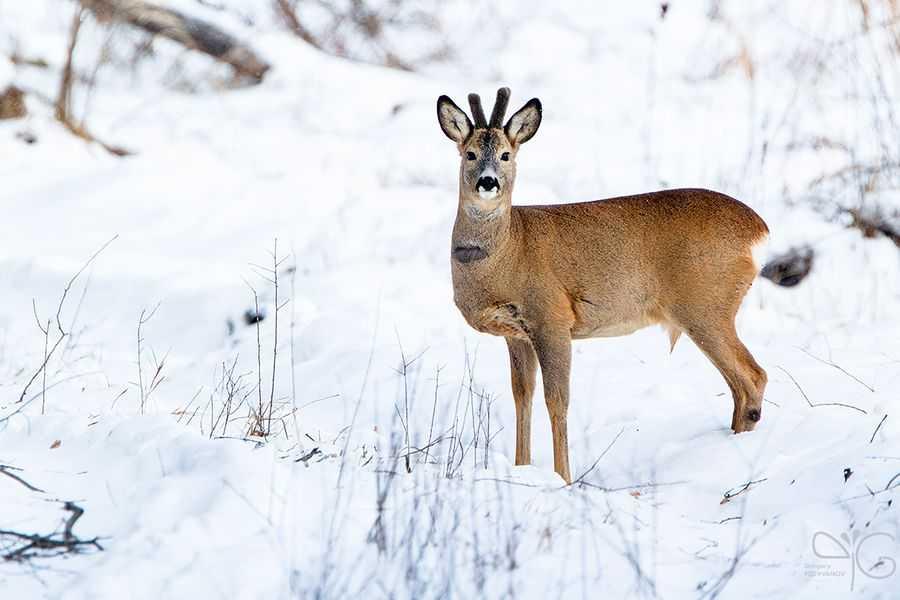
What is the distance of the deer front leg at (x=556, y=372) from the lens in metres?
5.70

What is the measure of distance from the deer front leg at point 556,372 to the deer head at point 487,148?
2.10 ft

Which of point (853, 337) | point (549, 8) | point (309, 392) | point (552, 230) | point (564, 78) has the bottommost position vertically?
point (309, 392)

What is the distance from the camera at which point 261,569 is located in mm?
3424

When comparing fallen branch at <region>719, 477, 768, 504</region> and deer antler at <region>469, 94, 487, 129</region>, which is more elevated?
deer antler at <region>469, 94, 487, 129</region>

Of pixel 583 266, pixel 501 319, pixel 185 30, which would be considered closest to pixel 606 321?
pixel 583 266

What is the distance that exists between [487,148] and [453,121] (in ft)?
1.01

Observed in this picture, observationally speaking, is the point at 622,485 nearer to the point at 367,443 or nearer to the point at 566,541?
the point at 367,443

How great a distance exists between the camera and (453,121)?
6039 millimetres

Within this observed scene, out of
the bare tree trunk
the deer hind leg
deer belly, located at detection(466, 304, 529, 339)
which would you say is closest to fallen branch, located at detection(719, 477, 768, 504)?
the deer hind leg

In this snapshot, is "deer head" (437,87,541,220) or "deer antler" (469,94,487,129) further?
"deer antler" (469,94,487,129)

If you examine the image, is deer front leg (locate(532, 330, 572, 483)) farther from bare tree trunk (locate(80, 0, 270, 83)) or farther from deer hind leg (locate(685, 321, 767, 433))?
bare tree trunk (locate(80, 0, 270, 83))

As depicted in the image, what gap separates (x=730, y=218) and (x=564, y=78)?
9029 millimetres

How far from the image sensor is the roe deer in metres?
5.77

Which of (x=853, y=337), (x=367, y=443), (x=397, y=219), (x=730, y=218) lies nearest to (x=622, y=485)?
(x=367, y=443)
